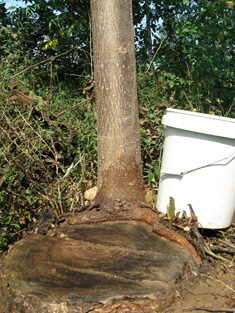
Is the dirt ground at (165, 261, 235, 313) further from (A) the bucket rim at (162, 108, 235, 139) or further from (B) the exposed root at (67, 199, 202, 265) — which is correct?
(A) the bucket rim at (162, 108, 235, 139)

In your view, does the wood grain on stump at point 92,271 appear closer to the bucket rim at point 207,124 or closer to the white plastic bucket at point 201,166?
the white plastic bucket at point 201,166

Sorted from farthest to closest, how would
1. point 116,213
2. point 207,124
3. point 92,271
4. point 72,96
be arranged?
1. point 72,96
2. point 116,213
3. point 207,124
4. point 92,271

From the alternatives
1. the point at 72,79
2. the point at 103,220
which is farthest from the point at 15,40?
the point at 103,220

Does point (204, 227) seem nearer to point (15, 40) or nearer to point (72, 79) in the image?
point (72, 79)

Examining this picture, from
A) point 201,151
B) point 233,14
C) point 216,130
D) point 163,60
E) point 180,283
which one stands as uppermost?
point 233,14

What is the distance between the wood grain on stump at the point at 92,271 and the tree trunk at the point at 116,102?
460mm

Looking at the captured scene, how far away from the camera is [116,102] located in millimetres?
2703

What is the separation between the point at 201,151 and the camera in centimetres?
246

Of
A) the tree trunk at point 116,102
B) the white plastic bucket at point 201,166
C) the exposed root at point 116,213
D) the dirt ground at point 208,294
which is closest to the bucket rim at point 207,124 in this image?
the white plastic bucket at point 201,166

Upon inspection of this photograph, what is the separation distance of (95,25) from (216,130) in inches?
48.8

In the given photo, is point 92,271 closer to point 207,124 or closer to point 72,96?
point 207,124

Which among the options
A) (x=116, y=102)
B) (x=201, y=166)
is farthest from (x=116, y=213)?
(x=116, y=102)

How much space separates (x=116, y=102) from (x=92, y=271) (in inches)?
51.4

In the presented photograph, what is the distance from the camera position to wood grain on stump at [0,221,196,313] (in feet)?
5.65
